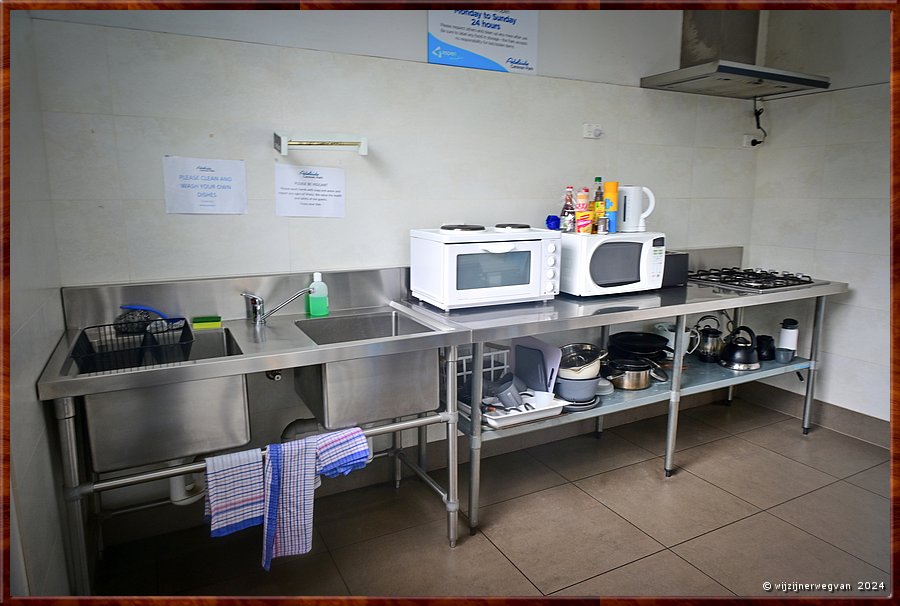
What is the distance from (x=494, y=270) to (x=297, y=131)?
89 centimetres

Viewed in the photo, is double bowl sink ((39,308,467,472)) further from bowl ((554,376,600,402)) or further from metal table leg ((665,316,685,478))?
metal table leg ((665,316,685,478))

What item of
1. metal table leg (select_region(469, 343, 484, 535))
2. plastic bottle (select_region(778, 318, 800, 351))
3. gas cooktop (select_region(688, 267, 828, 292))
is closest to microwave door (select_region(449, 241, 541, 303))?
metal table leg (select_region(469, 343, 484, 535))

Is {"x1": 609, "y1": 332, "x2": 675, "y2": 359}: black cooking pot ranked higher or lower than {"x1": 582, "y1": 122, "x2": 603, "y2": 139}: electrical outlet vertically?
lower

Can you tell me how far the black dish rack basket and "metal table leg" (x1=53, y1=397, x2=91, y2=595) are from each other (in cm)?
31

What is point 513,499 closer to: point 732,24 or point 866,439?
point 866,439

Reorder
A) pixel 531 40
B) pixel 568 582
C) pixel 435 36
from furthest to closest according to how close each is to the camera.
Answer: pixel 531 40, pixel 435 36, pixel 568 582

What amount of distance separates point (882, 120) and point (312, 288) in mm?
2796

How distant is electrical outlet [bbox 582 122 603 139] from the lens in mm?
2787

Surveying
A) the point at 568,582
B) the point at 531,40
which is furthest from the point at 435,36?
the point at 568,582

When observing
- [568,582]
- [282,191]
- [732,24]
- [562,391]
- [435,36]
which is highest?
[732,24]

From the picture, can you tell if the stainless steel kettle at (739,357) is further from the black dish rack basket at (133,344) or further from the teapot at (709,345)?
the black dish rack basket at (133,344)

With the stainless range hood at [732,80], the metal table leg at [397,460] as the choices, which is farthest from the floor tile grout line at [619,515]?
the stainless range hood at [732,80]

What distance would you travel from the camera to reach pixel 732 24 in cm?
291

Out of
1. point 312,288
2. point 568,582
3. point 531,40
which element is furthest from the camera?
point 531,40
